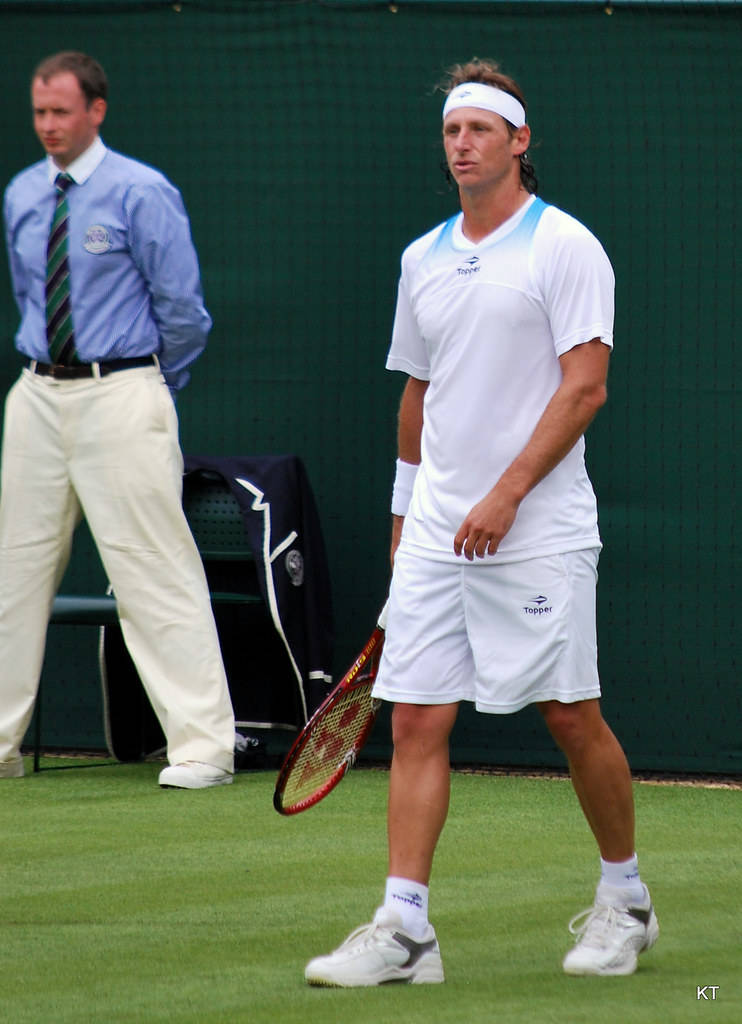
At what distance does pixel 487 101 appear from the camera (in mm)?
3957

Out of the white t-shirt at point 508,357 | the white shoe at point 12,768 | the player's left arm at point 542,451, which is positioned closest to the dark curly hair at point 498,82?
the white t-shirt at point 508,357

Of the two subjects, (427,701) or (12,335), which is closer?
(427,701)

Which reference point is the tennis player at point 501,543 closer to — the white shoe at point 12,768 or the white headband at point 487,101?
the white headband at point 487,101

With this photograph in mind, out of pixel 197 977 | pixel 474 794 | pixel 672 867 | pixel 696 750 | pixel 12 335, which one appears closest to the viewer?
pixel 197 977

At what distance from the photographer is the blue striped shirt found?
20.7 feet

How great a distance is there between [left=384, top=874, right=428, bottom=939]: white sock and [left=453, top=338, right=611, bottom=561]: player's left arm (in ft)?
2.11

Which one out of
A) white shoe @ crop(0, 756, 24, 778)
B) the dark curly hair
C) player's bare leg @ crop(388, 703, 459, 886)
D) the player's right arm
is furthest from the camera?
white shoe @ crop(0, 756, 24, 778)

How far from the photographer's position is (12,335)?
24.6ft

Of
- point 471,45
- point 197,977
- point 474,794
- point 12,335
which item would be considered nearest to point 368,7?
point 471,45

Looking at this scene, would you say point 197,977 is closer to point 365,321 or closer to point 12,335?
point 365,321

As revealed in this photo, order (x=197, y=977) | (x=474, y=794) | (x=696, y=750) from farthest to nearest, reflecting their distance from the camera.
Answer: (x=696, y=750) < (x=474, y=794) < (x=197, y=977)

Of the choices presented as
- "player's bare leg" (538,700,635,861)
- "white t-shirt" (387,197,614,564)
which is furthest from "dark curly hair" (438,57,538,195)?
"player's bare leg" (538,700,635,861)

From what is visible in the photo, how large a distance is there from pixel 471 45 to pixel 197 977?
13.5 feet

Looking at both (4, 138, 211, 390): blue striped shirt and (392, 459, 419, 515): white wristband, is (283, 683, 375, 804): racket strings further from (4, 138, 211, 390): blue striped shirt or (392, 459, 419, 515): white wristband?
(4, 138, 211, 390): blue striped shirt
